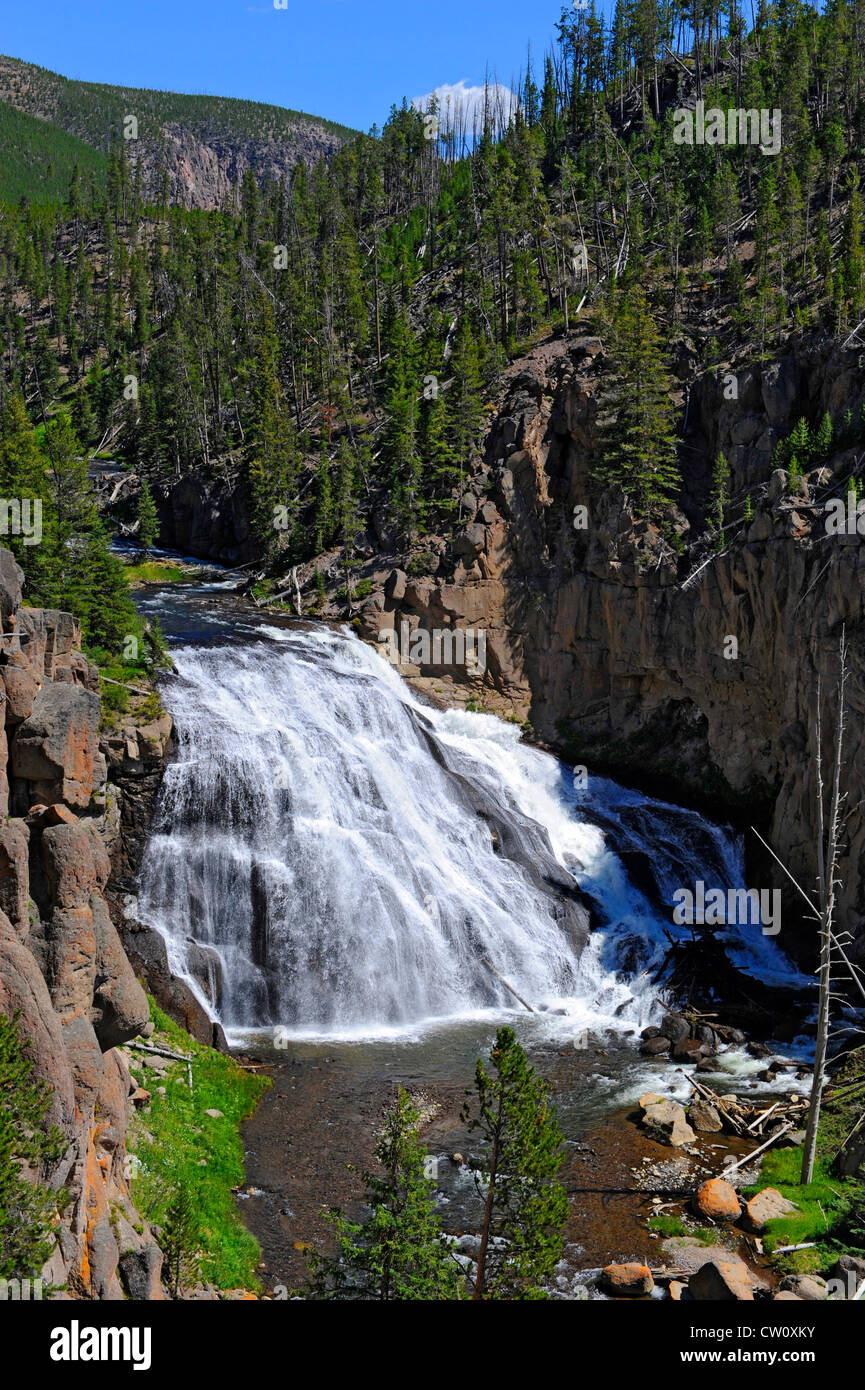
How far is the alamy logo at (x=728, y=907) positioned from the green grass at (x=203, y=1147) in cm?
1782

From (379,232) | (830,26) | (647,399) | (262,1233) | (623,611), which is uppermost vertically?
(830,26)

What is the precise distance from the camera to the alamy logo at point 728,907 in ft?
123

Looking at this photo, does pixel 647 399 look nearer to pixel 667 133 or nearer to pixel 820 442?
pixel 820 442

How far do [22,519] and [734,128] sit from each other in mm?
62012

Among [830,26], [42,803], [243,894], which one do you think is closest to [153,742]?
[243,894]

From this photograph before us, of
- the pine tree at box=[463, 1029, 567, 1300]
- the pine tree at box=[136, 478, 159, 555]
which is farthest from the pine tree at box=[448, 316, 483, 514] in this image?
the pine tree at box=[463, 1029, 567, 1300]

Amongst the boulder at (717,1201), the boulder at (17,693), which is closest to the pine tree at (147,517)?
the boulder at (17,693)

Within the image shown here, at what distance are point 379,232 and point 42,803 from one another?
3285 inches

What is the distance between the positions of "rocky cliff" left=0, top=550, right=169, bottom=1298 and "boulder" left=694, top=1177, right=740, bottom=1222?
466 inches

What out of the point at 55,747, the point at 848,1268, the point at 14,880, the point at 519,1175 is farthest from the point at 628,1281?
the point at 55,747

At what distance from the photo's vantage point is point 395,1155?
1556 centimetres

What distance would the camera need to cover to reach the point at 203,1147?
73.8 ft

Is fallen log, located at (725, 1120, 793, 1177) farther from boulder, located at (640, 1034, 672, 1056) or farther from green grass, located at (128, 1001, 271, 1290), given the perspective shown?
green grass, located at (128, 1001, 271, 1290)

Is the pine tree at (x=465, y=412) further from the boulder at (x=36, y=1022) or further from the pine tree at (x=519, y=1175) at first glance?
the boulder at (x=36, y=1022)
